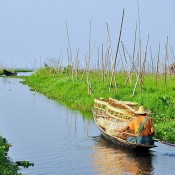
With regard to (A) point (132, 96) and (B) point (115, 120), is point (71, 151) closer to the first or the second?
(B) point (115, 120)

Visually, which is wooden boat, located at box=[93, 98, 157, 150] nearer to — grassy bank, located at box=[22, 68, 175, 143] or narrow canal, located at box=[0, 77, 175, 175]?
narrow canal, located at box=[0, 77, 175, 175]

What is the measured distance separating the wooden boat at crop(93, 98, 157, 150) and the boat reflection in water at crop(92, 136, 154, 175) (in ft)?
0.71

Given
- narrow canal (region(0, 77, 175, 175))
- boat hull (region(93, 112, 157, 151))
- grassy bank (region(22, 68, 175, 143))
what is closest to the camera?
narrow canal (region(0, 77, 175, 175))

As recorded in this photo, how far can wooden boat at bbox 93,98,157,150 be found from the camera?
12.1 m

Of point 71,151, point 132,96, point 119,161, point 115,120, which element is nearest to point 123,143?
point 119,161

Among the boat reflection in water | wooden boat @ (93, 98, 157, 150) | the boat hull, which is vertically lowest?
the boat reflection in water

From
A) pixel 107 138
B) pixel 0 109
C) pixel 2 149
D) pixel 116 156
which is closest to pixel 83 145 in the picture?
pixel 107 138

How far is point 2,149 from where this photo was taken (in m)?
8.63

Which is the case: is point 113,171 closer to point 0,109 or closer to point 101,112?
point 101,112

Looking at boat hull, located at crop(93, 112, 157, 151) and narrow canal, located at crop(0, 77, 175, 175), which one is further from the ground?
boat hull, located at crop(93, 112, 157, 151)

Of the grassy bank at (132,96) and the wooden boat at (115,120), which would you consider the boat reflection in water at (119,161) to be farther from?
the grassy bank at (132,96)

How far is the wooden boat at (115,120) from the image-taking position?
12.1m

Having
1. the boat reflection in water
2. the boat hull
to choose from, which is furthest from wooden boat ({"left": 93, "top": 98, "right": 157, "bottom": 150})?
the boat reflection in water

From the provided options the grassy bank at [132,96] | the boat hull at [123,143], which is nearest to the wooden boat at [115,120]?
the boat hull at [123,143]
